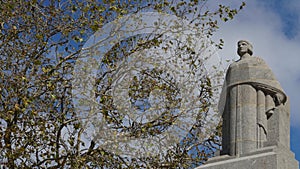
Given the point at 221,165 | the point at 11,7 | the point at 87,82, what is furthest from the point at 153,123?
the point at 221,165

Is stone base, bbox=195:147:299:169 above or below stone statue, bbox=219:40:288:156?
below

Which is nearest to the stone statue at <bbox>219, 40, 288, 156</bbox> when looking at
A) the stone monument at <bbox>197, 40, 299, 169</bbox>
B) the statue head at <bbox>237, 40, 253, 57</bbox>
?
the stone monument at <bbox>197, 40, 299, 169</bbox>

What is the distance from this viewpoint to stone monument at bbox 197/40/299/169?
10.1 metres

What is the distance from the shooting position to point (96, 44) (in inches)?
643

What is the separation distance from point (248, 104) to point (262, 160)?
1.17 meters

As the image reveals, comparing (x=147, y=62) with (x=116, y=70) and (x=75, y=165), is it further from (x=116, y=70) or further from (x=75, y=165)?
(x=75, y=165)

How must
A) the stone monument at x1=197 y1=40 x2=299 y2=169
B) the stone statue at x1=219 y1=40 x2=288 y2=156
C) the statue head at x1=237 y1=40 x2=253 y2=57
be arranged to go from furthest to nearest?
the statue head at x1=237 y1=40 x2=253 y2=57
the stone statue at x1=219 y1=40 x2=288 y2=156
the stone monument at x1=197 y1=40 x2=299 y2=169

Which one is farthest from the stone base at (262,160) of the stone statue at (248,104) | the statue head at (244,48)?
the statue head at (244,48)

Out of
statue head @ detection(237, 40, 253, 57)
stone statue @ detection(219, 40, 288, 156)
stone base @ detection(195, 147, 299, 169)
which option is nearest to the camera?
stone base @ detection(195, 147, 299, 169)

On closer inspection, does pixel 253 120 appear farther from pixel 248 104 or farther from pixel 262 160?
pixel 262 160

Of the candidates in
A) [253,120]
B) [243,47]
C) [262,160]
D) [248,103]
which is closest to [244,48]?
[243,47]

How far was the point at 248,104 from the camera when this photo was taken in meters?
10.7

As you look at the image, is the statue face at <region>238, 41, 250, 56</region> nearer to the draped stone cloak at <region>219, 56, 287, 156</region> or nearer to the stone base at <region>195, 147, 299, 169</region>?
the draped stone cloak at <region>219, 56, 287, 156</region>

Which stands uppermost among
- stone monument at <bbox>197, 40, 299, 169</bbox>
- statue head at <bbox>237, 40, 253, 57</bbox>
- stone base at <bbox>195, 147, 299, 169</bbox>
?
statue head at <bbox>237, 40, 253, 57</bbox>
